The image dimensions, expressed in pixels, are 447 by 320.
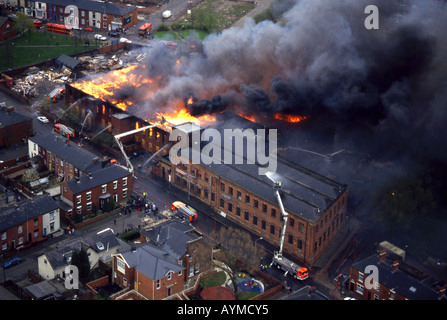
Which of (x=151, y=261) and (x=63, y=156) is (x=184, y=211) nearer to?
(x=151, y=261)

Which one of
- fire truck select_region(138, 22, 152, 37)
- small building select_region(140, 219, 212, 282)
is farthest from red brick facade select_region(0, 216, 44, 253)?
fire truck select_region(138, 22, 152, 37)

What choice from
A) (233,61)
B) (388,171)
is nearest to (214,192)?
(388,171)

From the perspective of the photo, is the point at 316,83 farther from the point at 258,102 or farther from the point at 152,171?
the point at 152,171

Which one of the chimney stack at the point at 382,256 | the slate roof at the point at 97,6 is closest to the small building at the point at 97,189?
the chimney stack at the point at 382,256

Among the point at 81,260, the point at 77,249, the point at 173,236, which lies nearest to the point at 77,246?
the point at 77,249

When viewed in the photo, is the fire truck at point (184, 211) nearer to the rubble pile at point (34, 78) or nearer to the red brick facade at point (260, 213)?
the red brick facade at point (260, 213)
